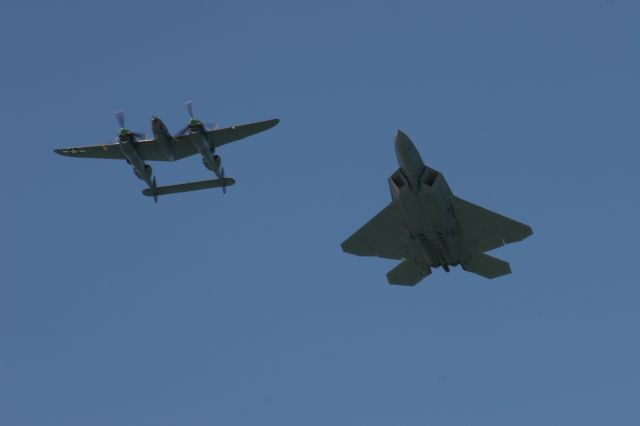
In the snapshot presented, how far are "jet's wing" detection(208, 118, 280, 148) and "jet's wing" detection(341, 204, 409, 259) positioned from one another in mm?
24340

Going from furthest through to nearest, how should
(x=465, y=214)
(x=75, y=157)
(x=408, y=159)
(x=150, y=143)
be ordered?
(x=75, y=157) → (x=150, y=143) → (x=465, y=214) → (x=408, y=159)

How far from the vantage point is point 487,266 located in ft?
207

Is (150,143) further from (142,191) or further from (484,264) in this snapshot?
(484,264)

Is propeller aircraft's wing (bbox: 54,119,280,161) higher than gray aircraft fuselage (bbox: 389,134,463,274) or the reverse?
higher

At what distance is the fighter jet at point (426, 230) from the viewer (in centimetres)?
5656

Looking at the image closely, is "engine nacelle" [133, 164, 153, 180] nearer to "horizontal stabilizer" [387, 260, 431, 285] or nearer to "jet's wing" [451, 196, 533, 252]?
"horizontal stabilizer" [387, 260, 431, 285]

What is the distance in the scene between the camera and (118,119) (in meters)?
83.8

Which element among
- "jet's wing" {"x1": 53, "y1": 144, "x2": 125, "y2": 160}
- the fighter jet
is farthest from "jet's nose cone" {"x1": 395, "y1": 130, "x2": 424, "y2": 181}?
"jet's wing" {"x1": 53, "y1": 144, "x2": 125, "y2": 160}

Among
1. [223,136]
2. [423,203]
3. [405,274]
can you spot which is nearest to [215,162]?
[223,136]

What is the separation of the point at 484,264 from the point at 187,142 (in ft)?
104

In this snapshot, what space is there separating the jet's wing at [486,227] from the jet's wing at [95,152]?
37599 millimetres

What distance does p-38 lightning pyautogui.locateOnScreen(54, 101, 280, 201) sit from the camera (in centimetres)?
8194

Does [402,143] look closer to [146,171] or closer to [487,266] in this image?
[487,266]

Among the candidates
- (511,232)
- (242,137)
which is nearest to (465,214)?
(511,232)
